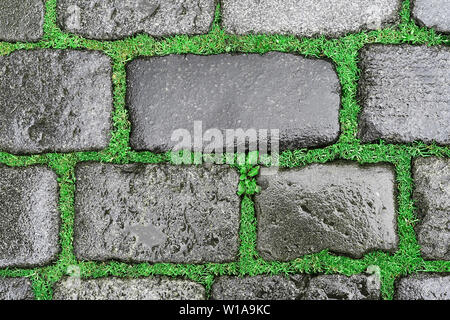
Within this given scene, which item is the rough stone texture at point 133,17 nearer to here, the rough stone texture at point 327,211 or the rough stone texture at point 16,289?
the rough stone texture at point 327,211

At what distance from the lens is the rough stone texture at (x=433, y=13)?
1820 millimetres

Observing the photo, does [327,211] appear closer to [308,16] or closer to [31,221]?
[308,16]

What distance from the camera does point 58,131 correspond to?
1.86 meters

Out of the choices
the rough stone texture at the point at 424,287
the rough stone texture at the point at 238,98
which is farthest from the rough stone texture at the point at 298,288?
the rough stone texture at the point at 238,98

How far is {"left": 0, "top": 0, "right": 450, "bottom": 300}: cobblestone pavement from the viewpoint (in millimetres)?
1800

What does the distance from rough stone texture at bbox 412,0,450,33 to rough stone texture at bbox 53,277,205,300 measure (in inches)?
67.2

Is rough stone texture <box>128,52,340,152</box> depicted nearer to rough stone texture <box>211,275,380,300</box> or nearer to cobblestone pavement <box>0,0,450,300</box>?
cobblestone pavement <box>0,0,450,300</box>

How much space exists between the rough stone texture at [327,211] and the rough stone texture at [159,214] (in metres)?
0.19

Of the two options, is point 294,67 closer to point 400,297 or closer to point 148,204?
point 148,204

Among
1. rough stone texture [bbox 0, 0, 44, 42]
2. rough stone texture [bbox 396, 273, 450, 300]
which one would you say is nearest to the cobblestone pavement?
rough stone texture [bbox 396, 273, 450, 300]

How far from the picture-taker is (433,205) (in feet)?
5.87
